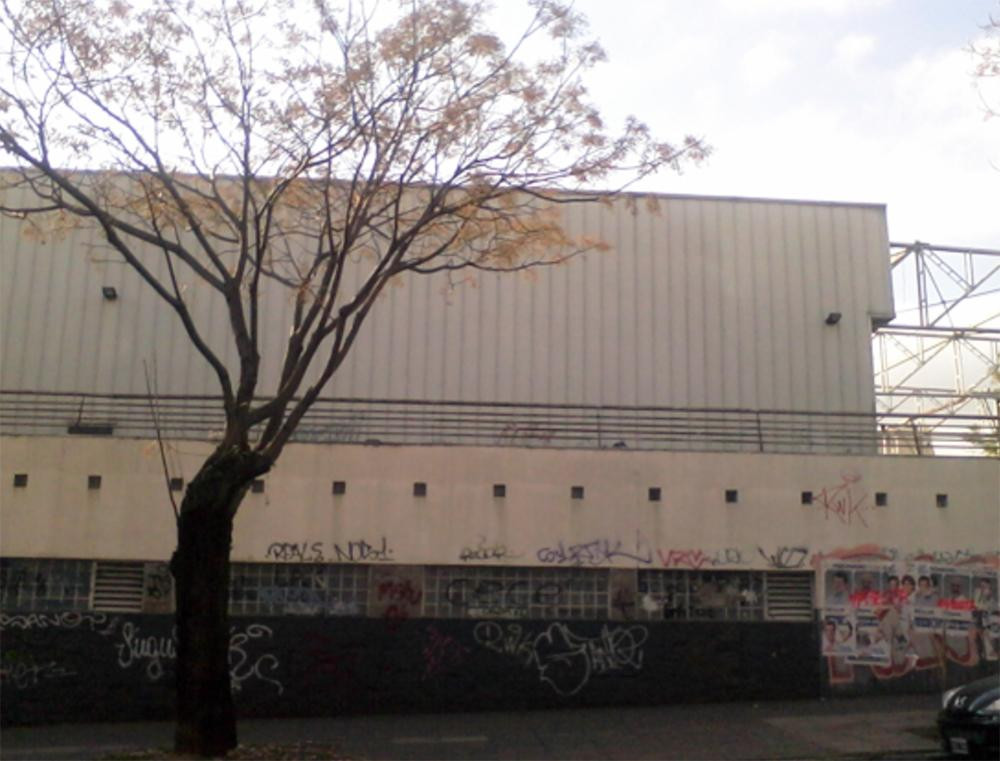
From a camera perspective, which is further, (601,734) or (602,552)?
(602,552)

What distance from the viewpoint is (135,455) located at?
17.6 metres

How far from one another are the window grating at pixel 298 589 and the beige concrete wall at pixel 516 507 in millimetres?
259

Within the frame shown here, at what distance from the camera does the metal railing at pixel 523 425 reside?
1955 centimetres

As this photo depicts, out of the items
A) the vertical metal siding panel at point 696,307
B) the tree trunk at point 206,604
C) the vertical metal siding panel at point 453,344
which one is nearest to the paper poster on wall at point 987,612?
the vertical metal siding panel at point 696,307

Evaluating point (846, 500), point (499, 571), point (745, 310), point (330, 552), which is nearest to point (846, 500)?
point (846, 500)

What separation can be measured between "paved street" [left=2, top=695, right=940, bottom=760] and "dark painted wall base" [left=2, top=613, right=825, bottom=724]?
0.92ft

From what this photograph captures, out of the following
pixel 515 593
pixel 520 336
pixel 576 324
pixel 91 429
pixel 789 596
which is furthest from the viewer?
pixel 576 324

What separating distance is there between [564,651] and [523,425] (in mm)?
4062

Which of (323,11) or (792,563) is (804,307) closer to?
(792,563)

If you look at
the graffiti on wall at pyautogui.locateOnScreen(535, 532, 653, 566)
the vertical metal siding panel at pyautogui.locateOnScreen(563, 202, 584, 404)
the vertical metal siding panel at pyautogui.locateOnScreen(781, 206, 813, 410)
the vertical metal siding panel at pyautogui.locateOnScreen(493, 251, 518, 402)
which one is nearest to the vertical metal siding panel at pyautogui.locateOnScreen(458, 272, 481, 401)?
the vertical metal siding panel at pyautogui.locateOnScreen(493, 251, 518, 402)

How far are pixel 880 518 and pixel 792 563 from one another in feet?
5.05

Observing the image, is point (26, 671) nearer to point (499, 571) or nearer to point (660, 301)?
point (499, 571)

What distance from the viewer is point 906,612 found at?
1758 centimetres

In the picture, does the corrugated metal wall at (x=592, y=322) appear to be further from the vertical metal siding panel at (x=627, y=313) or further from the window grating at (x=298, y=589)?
the window grating at (x=298, y=589)
